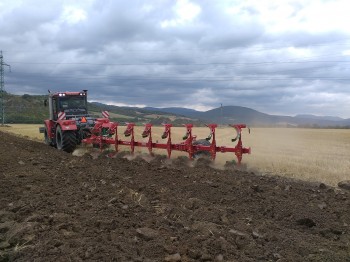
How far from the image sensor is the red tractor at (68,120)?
17.7 m

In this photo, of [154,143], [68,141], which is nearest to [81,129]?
[68,141]

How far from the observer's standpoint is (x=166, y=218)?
6.16 metres

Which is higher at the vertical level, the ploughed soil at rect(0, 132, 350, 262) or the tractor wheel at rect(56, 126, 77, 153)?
the tractor wheel at rect(56, 126, 77, 153)

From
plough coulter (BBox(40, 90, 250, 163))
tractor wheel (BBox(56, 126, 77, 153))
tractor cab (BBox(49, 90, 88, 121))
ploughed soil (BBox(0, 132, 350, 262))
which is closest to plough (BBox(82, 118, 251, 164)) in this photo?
plough coulter (BBox(40, 90, 250, 163))

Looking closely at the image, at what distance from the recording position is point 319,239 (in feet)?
19.3

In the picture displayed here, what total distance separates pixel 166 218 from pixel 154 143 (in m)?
8.52

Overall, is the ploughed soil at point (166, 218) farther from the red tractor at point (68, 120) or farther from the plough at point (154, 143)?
the red tractor at point (68, 120)

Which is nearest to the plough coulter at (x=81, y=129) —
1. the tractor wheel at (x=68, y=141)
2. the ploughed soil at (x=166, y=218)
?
the tractor wheel at (x=68, y=141)

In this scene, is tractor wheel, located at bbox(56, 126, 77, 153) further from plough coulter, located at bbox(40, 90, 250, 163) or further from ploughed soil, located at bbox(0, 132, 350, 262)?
ploughed soil, located at bbox(0, 132, 350, 262)

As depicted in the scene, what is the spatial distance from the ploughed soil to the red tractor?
278 inches

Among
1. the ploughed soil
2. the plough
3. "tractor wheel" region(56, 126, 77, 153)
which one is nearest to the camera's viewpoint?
the ploughed soil

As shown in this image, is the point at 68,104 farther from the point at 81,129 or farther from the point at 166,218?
the point at 166,218

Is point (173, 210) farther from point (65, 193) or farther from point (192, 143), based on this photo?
point (192, 143)

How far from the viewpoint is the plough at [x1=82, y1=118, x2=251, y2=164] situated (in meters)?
12.4
